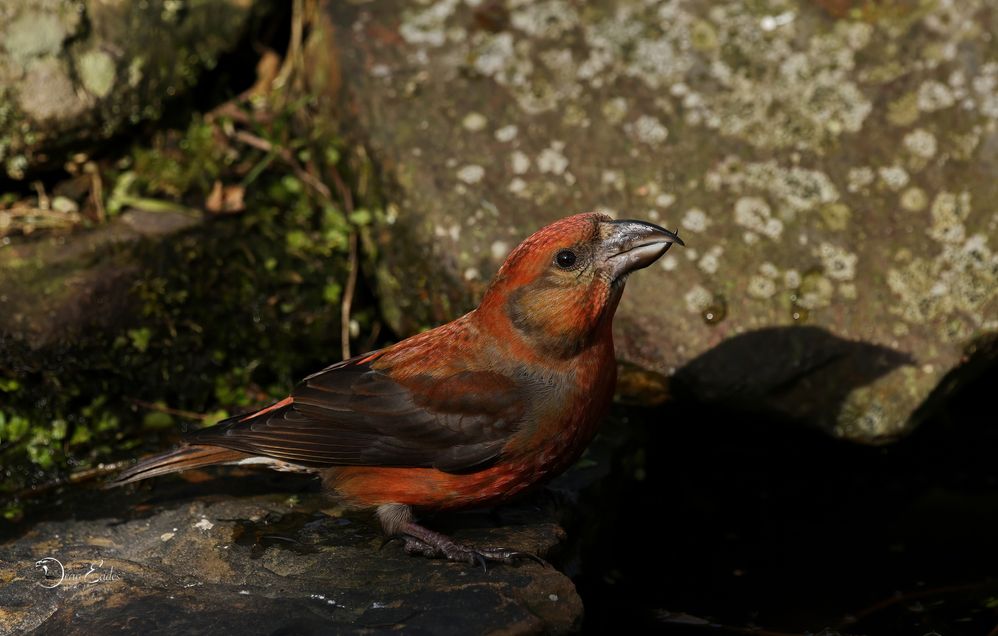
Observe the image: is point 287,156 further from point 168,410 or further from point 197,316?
point 168,410

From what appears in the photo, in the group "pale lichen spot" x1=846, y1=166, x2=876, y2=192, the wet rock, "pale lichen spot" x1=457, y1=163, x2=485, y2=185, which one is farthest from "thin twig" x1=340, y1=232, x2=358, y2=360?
"pale lichen spot" x1=846, y1=166, x2=876, y2=192

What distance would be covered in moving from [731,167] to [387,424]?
220 cm

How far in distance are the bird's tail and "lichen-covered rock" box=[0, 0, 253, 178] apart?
1.97m

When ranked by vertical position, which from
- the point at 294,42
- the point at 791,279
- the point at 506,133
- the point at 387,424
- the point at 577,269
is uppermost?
the point at 294,42

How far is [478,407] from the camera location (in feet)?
13.3

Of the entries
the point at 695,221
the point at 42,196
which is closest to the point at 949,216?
the point at 695,221

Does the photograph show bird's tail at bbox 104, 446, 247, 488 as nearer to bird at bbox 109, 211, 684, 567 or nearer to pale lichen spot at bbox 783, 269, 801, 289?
bird at bbox 109, 211, 684, 567

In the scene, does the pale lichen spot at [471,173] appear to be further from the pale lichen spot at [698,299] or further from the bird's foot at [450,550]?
the bird's foot at [450,550]

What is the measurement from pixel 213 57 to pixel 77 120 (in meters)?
0.86

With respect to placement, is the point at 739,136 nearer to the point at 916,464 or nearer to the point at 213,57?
the point at 916,464

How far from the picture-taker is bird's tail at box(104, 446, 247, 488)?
14.0ft

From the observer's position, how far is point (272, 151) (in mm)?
5891

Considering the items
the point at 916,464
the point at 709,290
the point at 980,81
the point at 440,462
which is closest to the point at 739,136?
the point at 709,290

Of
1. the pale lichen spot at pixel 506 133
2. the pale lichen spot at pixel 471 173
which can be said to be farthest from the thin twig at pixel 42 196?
the pale lichen spot at pixel 506 133
